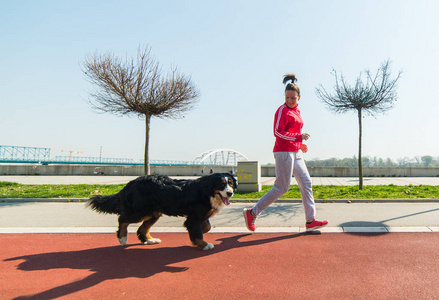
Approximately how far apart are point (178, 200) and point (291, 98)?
2.41m

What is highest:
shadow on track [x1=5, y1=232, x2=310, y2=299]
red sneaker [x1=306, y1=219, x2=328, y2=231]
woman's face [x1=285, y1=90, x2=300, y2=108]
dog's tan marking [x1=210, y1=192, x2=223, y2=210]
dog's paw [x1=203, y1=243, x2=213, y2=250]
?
woman's face [x1=285, y1=90, x2=300, y2=108]

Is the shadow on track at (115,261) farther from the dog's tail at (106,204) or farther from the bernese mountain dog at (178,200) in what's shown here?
the dog's tail at (106,204)

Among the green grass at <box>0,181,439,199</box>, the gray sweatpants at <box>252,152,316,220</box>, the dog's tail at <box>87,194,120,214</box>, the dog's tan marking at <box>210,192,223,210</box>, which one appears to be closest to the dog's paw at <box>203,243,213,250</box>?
the dog's tan marking at <box>210,192,223,210</box>

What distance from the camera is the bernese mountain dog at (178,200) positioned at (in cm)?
379

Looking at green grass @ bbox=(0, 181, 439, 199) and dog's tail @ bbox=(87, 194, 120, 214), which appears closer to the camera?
dog's tail @ bbox=(87, 194, 120, 214)

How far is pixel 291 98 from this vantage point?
4.64 metres

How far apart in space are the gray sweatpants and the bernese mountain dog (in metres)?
0.77

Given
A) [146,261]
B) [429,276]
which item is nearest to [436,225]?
[429,276]

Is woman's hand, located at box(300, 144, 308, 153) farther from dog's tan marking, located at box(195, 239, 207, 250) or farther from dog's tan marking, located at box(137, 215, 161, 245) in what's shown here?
dog's tan marking, located at box(137, 215, 161, 245)

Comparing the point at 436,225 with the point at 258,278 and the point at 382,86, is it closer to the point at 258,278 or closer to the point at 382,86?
the point at 258,278

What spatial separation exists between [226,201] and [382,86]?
10.2 m

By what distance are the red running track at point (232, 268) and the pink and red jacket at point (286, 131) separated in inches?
54.7

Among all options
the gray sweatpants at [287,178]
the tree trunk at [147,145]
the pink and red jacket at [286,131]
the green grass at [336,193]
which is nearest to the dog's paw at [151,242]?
the gray sweatpants at [287,178]

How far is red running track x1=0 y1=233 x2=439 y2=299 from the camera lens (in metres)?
2.57
